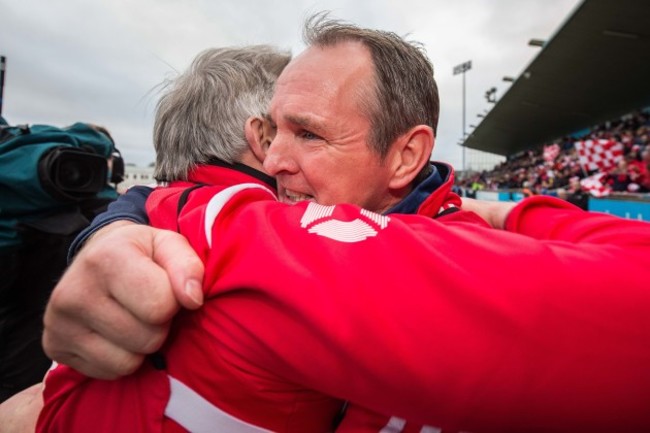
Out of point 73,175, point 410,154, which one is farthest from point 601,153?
point 73,175

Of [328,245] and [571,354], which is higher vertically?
[328,245]

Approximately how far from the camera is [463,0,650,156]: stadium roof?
11.7 meters

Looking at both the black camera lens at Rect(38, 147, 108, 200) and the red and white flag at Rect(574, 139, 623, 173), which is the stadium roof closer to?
the red and white flag at Rect(574, 139, 623, 173)

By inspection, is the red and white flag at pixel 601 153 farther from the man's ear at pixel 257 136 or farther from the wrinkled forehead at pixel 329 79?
the man's ear at pixel 257 136

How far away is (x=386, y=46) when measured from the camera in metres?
1.37

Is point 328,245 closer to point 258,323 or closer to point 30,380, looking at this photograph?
point 258,323

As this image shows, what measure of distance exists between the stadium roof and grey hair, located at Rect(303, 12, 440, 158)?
532 inches

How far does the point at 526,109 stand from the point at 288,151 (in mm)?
26055

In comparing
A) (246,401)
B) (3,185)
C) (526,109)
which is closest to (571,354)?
(246,401)

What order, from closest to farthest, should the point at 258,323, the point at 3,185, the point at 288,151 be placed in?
the point at 258,323, the point at 288,151, the point at 3,185

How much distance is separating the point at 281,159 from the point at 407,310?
0.82 m

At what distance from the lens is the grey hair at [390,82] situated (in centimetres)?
133

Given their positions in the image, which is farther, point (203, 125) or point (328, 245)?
point (203, 125)

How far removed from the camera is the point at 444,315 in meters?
0.61
